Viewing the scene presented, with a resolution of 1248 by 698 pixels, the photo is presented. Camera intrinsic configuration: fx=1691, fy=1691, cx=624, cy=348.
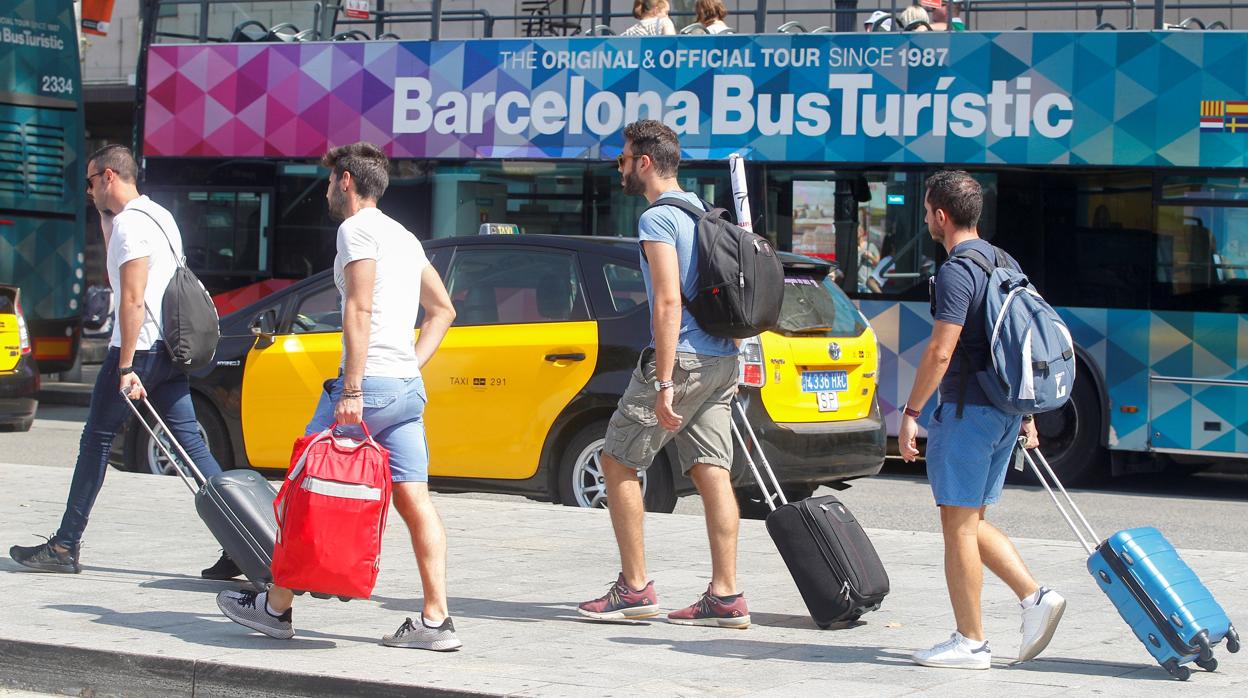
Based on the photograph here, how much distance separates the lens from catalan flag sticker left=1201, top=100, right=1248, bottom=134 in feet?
38.3

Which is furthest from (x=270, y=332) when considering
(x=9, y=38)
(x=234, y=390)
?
(x=9, y=38)

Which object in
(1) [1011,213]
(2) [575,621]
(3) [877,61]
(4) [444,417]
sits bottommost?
(2) [575,621]

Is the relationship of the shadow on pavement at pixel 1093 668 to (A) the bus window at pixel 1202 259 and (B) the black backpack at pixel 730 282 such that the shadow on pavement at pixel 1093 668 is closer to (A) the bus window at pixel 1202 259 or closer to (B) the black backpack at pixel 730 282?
(B) the black backpack at pixel 730 282

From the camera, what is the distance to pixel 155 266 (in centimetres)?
691

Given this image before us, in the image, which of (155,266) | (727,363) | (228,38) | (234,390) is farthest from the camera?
(228,38)

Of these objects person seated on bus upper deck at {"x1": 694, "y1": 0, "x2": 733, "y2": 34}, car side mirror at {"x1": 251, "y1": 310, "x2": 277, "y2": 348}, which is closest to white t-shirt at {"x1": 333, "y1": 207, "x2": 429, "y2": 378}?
car side mirror at {"x1": 251, "y1": 310, "x2": 277, "y2": 348}

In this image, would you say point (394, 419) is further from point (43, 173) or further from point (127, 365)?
point (43, 173)

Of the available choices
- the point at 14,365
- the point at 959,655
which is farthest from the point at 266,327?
the point at 959,655

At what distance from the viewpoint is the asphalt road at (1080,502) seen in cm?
1018

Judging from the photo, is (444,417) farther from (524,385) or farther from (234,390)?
(234,390)

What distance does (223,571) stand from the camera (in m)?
6.94

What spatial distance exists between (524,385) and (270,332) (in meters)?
1.61

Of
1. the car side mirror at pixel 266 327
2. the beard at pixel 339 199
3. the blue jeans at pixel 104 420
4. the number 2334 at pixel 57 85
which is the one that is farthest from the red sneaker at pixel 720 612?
the number 2334 at pixel 57 85

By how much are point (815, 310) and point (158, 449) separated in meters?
4.09
